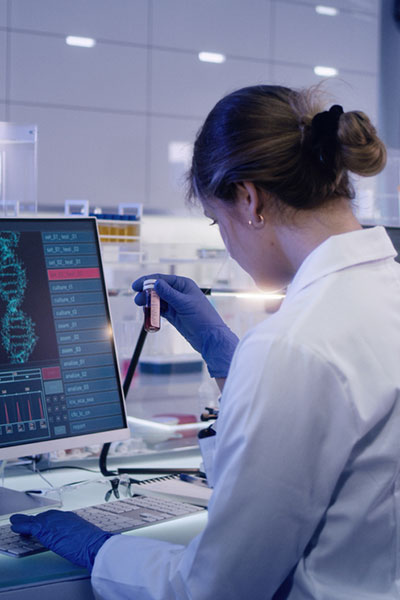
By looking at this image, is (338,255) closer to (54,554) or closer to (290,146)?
(290,146)

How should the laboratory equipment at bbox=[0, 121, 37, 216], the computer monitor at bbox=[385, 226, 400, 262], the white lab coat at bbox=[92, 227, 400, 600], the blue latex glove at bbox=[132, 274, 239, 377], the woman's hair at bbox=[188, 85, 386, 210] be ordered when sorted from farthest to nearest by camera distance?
the computer monitor at bbox=[385, 226, 400, 262], the laboratory equipment at bbox=[0, 121, 37, 216], the blue latex glove at bbox=[132, 274, 239, 377], the woman's hair at bbox=[188, 85, 386, 210], the white lab coat at bbox=[92, 227, 400, 600]

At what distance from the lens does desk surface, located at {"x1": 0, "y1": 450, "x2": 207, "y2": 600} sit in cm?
97

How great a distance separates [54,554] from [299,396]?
50 cm

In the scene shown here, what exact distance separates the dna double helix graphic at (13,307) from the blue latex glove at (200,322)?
206mm

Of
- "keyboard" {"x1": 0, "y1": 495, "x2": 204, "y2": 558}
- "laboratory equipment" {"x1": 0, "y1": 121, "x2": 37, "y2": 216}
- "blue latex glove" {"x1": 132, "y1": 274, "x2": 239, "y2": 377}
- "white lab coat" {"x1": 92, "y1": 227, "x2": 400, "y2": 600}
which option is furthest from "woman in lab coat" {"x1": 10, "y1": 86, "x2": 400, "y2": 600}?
"laboratory equipment" {"x1": 0, "y1": 121, "x2": 37, "y2": 216}

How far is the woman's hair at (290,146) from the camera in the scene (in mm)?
931

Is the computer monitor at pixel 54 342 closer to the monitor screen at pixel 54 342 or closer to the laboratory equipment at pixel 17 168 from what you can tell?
the monitor screen at pixel 54 342

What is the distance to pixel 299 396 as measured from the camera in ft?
2.58

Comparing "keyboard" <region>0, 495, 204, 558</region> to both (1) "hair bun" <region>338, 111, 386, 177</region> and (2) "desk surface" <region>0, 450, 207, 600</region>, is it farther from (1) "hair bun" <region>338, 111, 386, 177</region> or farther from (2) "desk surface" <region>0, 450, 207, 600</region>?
(1) "hair bun" <region>338, 111, 386, 177</region>

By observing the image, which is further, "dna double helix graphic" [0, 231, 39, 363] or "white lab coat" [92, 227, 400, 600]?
"dna double helix graphic" [0, 231, 39, 363]

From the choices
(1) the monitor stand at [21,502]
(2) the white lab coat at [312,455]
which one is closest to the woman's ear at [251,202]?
(2) the white lab coat at [312,455]

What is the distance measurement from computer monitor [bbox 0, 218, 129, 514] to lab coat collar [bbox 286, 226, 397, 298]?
522 millimetres

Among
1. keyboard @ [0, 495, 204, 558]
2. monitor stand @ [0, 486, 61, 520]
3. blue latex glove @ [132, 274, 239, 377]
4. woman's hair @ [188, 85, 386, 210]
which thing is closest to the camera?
woman's hair @ [188, 85, 386, 210]

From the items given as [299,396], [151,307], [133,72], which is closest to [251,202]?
[299,396]
